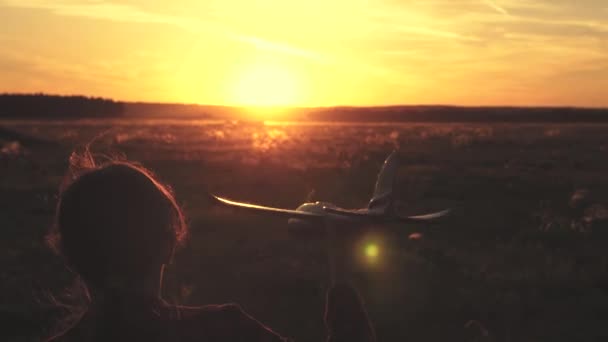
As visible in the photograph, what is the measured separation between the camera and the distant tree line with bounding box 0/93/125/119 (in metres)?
143

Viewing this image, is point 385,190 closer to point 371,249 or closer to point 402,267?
point 371,249

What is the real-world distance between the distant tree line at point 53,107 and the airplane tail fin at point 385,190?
151839mm

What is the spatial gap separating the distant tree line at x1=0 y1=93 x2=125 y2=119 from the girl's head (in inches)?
6030

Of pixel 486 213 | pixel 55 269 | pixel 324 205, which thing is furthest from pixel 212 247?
pixel 324 205

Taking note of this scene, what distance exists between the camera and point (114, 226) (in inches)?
68.5

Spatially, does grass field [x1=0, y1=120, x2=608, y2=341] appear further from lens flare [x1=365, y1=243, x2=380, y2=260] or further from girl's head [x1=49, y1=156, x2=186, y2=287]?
girl's head [x1=49, y1=156, x2=186, y2=287]

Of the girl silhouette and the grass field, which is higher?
the girl silhouette

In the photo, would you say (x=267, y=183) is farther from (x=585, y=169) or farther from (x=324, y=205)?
(x=324, y=205)

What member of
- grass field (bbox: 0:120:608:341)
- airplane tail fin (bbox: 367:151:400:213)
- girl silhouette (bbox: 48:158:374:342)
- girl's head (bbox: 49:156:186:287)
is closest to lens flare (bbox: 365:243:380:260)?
grass field (bbox: 0:120:608:341)

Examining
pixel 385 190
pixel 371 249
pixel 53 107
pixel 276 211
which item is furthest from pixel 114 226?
pixel 53 107

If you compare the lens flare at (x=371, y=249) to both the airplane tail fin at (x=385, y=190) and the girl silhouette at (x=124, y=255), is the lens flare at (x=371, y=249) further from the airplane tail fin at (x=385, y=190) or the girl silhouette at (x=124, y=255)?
the girl silhouette at (x=124, y=255)

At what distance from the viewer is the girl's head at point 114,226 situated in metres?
1.74

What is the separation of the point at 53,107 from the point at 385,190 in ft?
522

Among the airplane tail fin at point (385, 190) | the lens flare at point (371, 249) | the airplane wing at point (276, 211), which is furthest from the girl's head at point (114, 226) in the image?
the airplane tail fin at point (385, 190)
